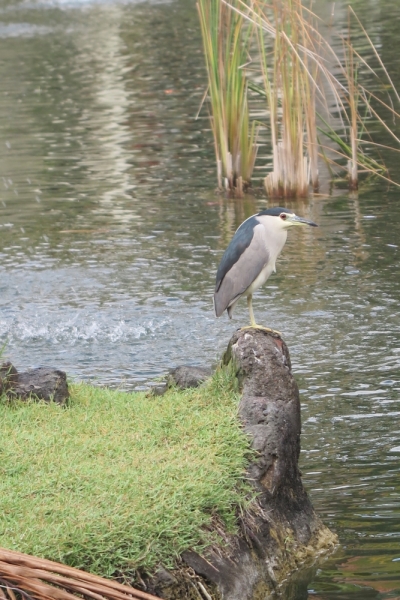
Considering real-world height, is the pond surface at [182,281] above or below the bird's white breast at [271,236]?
below

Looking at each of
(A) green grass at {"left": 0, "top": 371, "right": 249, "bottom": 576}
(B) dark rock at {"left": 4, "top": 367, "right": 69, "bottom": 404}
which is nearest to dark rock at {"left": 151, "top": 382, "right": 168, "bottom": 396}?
(A) green grass at {"left": 0, "top": 371, "right": 249, "bottom": 576}

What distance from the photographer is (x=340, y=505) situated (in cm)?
539

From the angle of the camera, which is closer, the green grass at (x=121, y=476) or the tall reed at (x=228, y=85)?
the green grass at (x=121, y=476)

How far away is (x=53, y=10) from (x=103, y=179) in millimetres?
21515

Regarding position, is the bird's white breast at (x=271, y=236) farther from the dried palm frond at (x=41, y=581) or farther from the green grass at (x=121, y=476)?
the dried palm frond at (x=41, y=581)

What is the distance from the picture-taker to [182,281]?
926 cm

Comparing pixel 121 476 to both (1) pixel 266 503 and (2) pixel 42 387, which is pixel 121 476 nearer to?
(1) pixel 266 503

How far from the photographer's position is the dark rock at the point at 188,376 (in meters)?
5.91

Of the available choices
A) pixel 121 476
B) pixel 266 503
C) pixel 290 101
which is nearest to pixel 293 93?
pixel 290 101

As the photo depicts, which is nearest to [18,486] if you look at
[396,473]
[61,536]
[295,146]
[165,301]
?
[61,536]

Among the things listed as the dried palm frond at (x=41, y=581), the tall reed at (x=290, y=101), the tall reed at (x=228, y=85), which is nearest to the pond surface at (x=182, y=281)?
the tall reed at (x=290, y=101)

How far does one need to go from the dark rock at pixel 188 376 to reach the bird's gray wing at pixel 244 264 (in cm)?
41

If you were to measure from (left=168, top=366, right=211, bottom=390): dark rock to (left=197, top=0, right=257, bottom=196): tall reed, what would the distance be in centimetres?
531

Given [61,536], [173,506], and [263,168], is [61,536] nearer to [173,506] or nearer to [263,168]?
[173,506]
